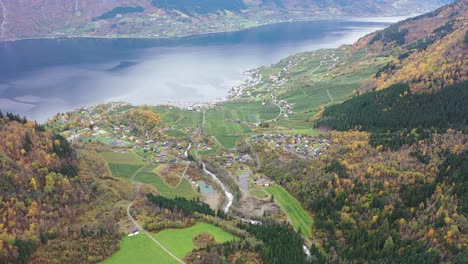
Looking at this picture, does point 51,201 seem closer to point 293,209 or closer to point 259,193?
point 259,193

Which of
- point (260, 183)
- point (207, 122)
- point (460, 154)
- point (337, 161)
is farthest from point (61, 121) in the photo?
point (460, 154)

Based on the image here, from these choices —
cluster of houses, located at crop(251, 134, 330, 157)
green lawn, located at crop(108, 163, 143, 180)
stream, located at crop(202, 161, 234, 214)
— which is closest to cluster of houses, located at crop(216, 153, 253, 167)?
stream, located at crop(202, 161, 234, 214)

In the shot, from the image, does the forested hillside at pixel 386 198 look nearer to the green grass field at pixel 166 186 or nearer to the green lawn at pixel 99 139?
the green grass field at pixel 166 186

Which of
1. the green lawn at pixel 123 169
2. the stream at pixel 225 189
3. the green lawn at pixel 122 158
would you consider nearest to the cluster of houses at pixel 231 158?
the stream at pixel 225 189

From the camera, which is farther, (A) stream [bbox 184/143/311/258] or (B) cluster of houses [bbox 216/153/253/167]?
(B) cluster of houses [bbox 216/153/253/167]

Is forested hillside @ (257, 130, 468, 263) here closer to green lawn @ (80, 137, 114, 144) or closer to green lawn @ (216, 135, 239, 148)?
green lawn @ (216, 135, 239, 148)

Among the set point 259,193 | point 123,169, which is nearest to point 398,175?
point 259,193

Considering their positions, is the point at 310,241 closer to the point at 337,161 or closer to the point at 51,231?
the point at 337,161
